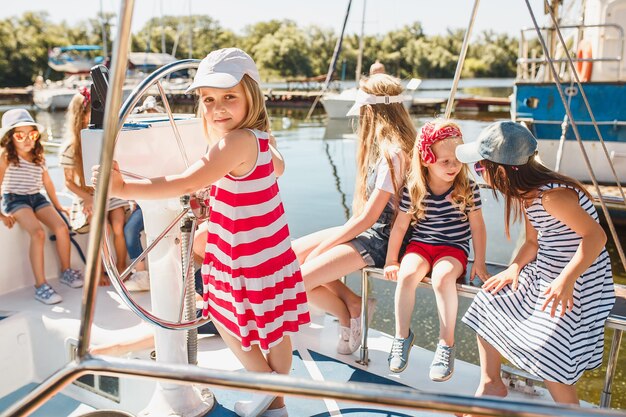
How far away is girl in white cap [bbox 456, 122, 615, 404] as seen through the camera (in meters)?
1.82

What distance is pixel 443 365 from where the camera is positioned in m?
2.17

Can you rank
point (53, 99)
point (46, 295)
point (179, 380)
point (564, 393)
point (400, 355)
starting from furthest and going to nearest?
point (53, 99) < point (46, 295) < point (400, 355) < point (564, 393) < point (179, 380)

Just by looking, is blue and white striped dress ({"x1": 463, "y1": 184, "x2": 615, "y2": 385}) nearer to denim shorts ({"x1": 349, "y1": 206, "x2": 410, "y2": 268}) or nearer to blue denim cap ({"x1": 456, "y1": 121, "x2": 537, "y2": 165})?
blue denim cap ({"x1": 456, "y1": 121, "x2": 537, "y2": 165})

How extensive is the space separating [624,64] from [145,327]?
8.50 m

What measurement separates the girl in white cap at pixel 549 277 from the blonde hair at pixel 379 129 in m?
0.57

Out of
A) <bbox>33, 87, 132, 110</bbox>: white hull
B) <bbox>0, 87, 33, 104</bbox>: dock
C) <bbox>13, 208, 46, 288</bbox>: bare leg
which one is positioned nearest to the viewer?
<bbox>13, 208, 46, 288</bbox>: bare leg

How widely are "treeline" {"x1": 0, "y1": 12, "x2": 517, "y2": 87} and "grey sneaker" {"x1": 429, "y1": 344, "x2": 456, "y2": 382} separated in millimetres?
44637

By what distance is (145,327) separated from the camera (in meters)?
2.98

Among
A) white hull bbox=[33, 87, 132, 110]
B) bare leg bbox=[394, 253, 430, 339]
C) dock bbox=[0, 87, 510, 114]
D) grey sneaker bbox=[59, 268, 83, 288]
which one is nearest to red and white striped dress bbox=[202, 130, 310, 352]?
bare leg bbox=[394, 253, 430, 339]

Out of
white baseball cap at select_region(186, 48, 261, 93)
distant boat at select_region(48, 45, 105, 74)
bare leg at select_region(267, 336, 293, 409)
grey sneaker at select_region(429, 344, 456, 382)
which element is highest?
distant boat at select_region(48, 45, 105, 74)

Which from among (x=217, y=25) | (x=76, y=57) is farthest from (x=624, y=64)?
(x=217, y=25)

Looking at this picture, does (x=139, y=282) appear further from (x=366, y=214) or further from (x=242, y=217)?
(x=242, y=217)

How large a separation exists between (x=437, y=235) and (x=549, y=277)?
1.82 ft

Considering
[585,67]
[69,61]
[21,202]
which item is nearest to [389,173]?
Result: [21,202]
